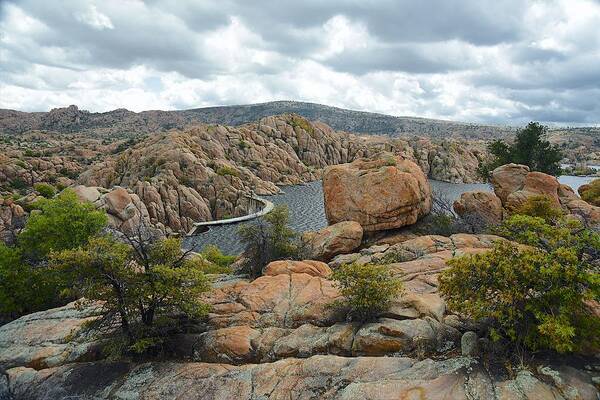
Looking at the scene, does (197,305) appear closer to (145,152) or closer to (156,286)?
(156,286)

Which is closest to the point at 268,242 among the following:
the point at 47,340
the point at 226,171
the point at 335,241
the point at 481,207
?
the point at 335,241

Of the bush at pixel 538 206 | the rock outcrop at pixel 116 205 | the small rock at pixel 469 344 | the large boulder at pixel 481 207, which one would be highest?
the bush at pixel 538 206

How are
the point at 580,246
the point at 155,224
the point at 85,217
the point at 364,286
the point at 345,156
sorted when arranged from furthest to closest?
the point at 345,156 → the point at 155,224 → the point at 85,217 → the point at 364,286 → the point at 580,246

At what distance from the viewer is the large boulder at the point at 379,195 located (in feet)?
105

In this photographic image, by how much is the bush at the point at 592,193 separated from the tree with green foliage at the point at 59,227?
47530 mm

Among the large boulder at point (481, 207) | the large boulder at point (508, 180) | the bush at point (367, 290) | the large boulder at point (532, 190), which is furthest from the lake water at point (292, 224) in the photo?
the bush at point (367, 290)

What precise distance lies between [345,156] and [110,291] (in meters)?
152

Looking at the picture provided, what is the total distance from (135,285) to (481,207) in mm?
29050

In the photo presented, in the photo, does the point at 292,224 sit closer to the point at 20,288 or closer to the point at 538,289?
the point at 20,288

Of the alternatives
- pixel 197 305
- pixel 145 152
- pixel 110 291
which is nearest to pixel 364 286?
pixel 197 305

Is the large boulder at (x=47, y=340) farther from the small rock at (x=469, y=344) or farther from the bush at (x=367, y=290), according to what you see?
the small rock at (x=469, y=344)

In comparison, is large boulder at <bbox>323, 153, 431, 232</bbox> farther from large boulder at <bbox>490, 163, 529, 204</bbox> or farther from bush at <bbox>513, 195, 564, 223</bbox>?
large boulder at <bbox>490, 163, 529, 204</bbox>

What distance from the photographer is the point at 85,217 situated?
112 ft

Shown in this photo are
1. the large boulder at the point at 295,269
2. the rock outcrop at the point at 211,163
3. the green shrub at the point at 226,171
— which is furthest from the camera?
the green shrub at the point at 226,171
